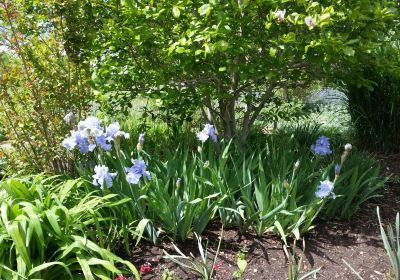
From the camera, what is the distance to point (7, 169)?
4.14 meters

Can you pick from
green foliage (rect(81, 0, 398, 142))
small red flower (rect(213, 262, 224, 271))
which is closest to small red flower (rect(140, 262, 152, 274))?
small red flower (rect(213, 262, 224, 271))

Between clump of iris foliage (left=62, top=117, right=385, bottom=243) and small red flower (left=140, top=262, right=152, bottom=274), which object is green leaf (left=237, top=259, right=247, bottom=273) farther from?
small red flower (left=140, top=262, right=152, bottom=274)

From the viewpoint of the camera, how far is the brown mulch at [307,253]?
2.66 metres

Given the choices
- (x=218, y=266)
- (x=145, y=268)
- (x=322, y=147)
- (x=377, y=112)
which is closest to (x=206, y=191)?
(x=218, y=266)

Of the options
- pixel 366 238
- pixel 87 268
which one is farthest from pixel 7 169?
pixel 366 238

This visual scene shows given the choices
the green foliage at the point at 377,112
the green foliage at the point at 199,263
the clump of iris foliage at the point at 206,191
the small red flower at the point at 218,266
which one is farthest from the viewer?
the green foliage at the point at 377,112

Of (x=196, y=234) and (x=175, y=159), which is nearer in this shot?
(x=196, y=234)

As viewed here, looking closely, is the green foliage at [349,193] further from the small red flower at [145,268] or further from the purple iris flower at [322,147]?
the small red flower at [145,268]

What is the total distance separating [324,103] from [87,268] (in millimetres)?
5933

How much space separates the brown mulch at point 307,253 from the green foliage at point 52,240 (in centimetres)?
28

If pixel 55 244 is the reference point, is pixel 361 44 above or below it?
above

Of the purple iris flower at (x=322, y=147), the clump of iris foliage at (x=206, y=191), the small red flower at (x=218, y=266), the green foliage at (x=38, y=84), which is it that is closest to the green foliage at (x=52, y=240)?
the clump of iris foliage at (x=206, y=191)

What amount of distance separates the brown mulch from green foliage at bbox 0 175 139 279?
0.28 metres

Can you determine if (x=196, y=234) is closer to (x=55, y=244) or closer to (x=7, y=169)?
(x=55, y=244)
